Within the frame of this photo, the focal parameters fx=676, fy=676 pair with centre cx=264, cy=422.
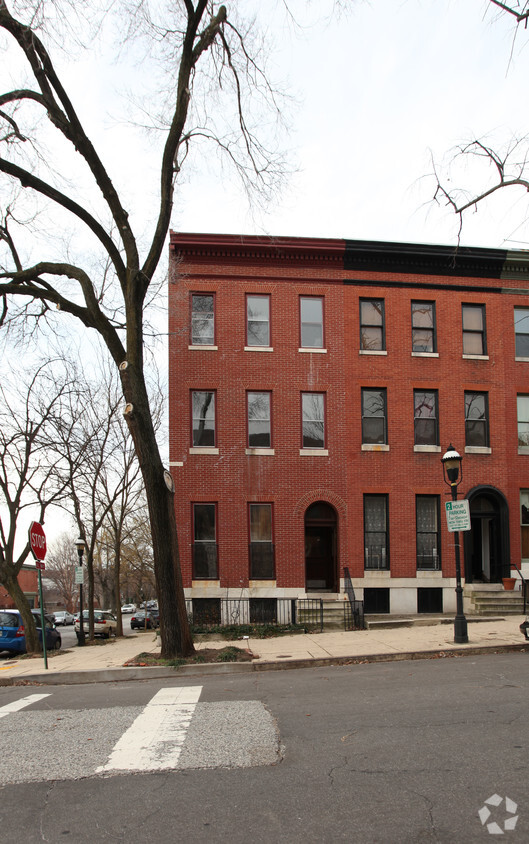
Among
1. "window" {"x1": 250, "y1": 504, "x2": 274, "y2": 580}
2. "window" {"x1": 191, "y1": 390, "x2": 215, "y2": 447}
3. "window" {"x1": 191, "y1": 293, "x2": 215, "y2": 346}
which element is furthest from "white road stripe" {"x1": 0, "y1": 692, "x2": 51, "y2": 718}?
"window" {"x1": 191, "y1": 293, "x2": 215, "y2": 346}

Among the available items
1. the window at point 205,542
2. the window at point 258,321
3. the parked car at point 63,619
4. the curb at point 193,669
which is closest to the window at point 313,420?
the window at point 258,321

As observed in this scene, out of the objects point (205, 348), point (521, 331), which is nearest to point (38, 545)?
point (205, 348)

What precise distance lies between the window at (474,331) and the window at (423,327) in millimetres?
1067

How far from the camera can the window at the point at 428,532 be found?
20.3 metres

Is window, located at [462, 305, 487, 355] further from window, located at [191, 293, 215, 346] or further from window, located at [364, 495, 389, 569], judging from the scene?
window, located at [191, 293, 215, 346]

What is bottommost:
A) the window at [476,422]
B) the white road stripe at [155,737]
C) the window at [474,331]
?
the white road stripe at [155,737]

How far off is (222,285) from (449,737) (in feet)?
54.8

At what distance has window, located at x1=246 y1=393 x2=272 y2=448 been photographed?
20.4m

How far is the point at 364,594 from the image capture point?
19.9 metres

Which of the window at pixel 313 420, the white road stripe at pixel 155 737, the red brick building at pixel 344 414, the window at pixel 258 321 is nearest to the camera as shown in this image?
the white road stripe at pixel 155 737

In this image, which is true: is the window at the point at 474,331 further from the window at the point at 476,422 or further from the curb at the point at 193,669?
the curb at the point at 193,669

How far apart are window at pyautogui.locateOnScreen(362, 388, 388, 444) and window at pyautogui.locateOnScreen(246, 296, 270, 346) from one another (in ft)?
11.6

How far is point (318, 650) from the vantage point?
13734mm

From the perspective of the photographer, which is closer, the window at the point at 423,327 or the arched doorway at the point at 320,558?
the arched doorway at the point at 320,558
